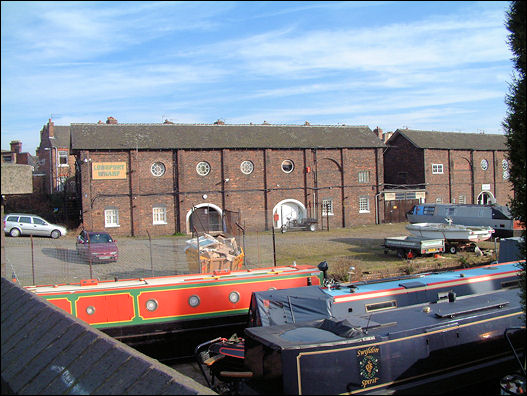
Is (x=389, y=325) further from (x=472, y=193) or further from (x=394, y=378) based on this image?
(x=472, y=193)

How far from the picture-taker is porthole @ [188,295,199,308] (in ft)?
36.3

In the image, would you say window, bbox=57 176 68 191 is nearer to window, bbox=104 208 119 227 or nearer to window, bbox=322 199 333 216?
window, bbox=104 208 119 227

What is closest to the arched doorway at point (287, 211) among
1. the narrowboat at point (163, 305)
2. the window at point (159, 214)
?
the window at point (159, 214)

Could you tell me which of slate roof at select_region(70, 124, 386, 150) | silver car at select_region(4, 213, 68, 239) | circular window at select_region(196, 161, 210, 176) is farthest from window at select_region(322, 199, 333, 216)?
silver car at select_region(4, 213, 68, 239)

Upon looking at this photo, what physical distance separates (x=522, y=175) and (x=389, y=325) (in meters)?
3.55

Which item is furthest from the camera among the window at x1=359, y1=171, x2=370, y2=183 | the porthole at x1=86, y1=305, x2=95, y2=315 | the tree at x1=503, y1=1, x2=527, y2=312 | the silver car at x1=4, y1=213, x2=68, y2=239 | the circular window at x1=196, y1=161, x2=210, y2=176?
the window at x1=359, y1=171, x2=370, y2=183

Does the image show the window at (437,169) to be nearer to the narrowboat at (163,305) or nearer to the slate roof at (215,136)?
the slate roof at (215,136)

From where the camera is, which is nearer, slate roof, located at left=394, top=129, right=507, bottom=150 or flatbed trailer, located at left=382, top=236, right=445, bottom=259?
flatbed trailer, located at left=382, top=236, right=445, bottom=259

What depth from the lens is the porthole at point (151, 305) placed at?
1074 centimetres

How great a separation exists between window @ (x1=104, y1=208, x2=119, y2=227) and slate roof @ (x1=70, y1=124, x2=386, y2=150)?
3867 mm

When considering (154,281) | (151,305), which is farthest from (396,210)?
(151,305)

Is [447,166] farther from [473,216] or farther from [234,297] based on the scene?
[234,297]

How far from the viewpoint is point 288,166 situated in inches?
1314

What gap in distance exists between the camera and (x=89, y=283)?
11.1m
